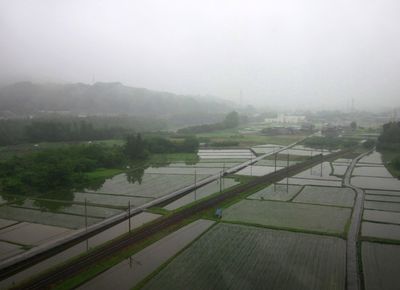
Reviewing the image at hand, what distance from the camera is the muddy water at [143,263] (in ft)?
28.1

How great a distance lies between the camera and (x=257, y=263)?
30.5 feet

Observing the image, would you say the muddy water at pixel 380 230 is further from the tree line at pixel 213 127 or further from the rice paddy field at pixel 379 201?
the tree line at pixel 213 127

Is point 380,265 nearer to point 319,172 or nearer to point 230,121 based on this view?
point 319,172

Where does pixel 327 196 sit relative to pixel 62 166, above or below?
below

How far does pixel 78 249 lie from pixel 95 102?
9418 cm

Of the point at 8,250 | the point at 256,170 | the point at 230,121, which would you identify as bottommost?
the point at 8,250

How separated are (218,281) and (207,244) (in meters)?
2.52

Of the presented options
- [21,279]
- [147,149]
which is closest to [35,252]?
[21,279]

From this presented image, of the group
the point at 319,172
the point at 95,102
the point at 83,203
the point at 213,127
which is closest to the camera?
the point at 83,203

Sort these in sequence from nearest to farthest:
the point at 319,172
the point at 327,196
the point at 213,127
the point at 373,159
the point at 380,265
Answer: the point at 380,265 < the point at 327,196 < the point at 319,172 < the point at 373,159 < the point at 213,127

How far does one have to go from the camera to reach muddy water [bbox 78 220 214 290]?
8.58 metres

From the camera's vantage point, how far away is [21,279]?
28.7 ft

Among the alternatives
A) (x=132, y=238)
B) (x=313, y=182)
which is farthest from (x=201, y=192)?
(x=132, y=238)

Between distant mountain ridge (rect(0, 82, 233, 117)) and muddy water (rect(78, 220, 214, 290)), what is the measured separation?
76.2m
